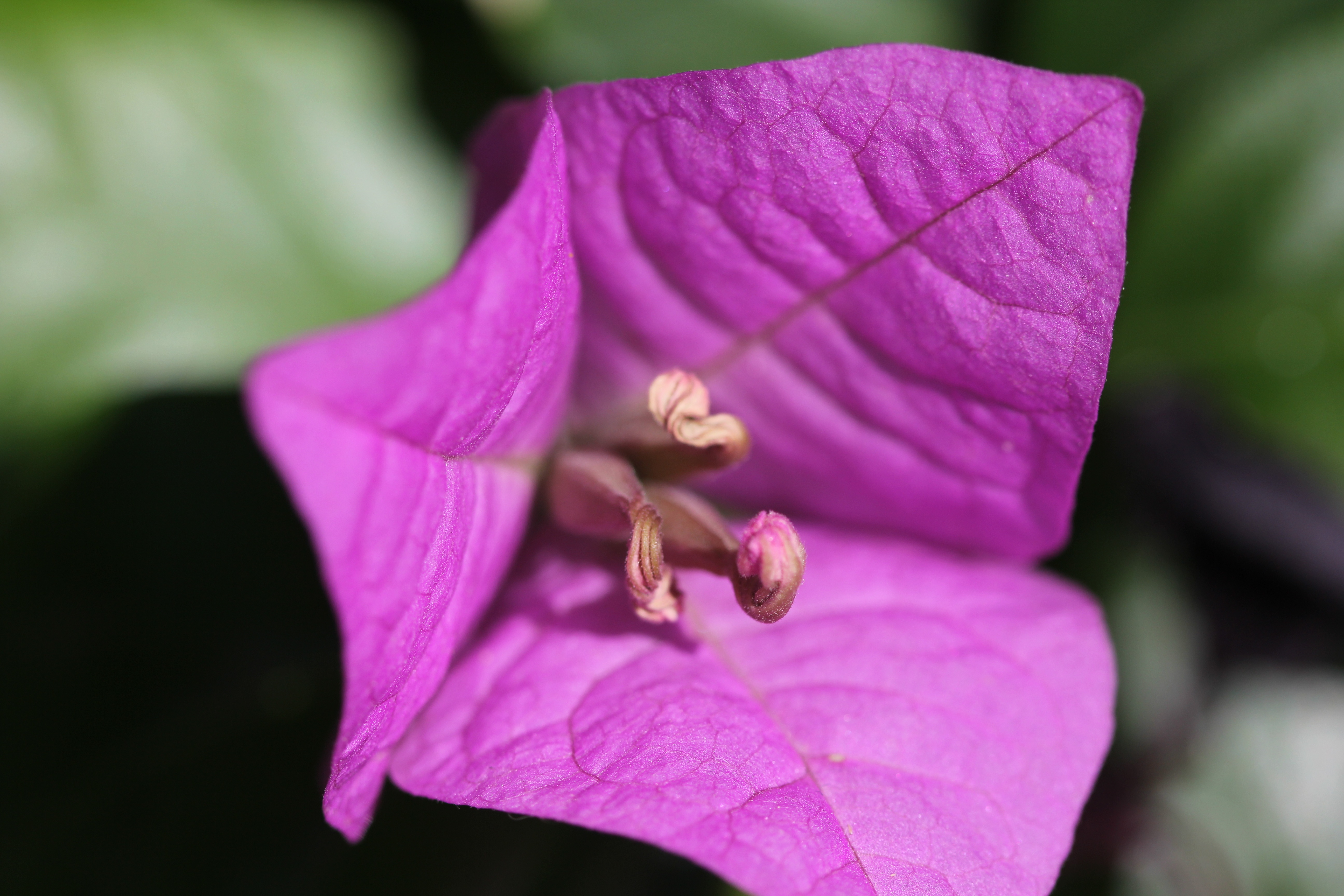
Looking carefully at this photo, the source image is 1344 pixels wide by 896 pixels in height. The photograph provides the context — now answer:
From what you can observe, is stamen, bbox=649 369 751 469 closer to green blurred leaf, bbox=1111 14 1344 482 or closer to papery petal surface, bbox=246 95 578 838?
papery petal surface, bbox=246 95 578 838

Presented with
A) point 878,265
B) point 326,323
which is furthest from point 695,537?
point 326,323

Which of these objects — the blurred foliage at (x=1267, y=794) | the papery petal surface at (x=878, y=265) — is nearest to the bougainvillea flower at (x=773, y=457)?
the papery petal surface at (x=878, y=265)

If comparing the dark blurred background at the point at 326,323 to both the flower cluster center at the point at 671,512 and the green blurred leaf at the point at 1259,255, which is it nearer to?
the green blurred leaf at the point at 1259,255

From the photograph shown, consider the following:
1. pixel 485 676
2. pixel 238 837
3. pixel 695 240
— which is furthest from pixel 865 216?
pixel 238 837

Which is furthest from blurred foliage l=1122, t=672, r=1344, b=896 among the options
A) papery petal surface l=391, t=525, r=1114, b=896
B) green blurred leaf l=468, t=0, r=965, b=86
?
green blurred leaf l=468, t=0, r=965, b=86

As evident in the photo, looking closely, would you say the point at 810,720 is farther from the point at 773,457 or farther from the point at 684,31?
the point at 684,31

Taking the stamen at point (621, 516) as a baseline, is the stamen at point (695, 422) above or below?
above
